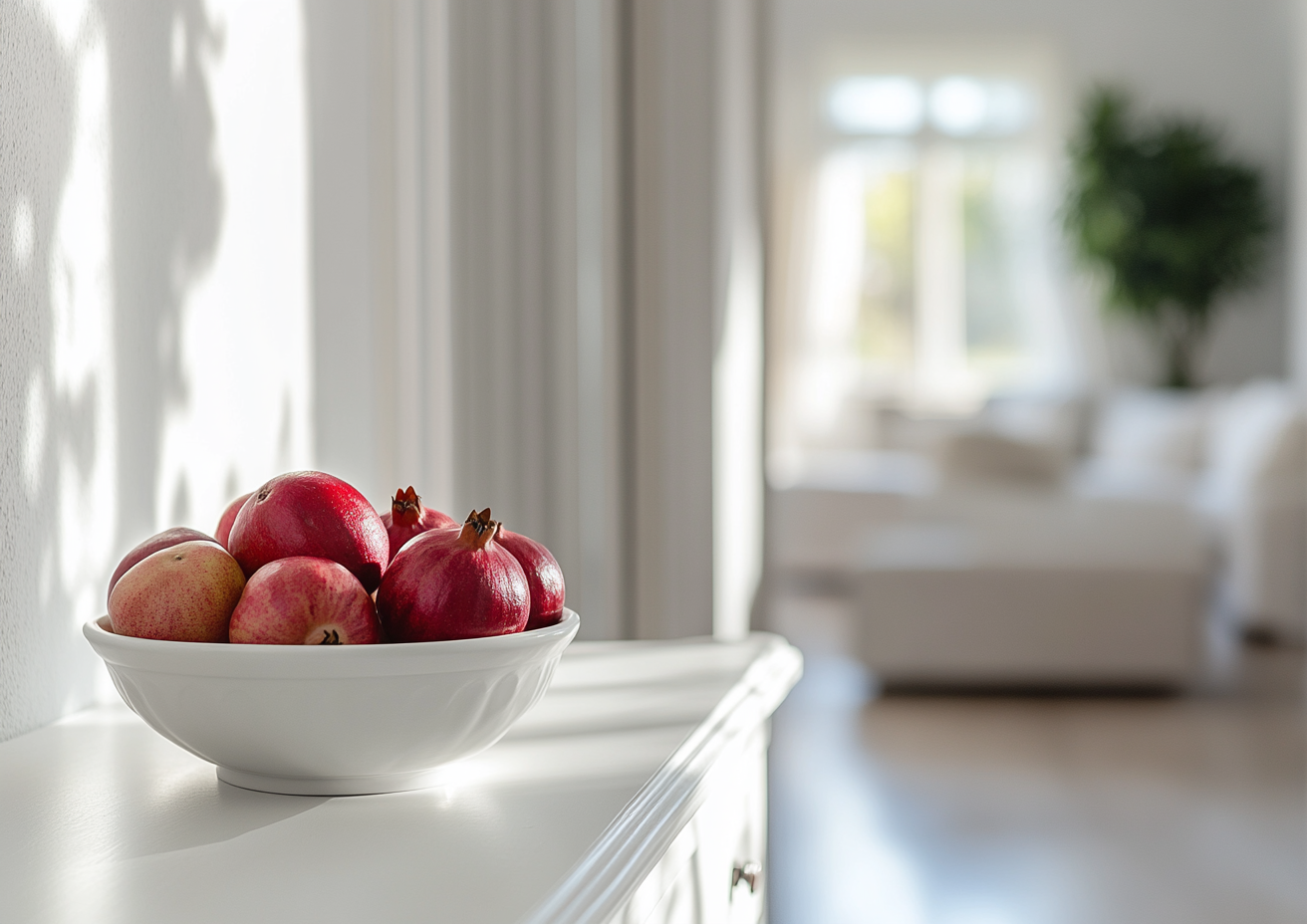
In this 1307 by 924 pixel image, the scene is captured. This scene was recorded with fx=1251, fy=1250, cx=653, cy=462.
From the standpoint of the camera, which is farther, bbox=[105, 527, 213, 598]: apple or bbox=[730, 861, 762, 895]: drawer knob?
bbox=[730, 861, 762, 895]: drawer knob

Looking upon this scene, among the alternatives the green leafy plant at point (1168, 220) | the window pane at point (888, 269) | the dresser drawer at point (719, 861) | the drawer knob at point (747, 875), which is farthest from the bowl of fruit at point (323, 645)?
the window pane at point (888, 269)

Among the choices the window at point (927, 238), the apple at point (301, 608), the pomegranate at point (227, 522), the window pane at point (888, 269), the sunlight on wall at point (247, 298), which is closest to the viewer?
the apple at point (301, 608)

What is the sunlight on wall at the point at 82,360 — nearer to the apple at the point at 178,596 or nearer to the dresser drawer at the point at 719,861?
Answer: the apple at the point at 178,596

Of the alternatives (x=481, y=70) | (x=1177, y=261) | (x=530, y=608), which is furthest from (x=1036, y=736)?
(x=1177, y=261)

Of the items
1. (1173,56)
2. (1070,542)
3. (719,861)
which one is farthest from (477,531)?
(1173,56)

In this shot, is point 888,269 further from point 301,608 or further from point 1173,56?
point 301,608

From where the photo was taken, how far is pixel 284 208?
1178 millimetres

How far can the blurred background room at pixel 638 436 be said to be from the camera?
2.93ft

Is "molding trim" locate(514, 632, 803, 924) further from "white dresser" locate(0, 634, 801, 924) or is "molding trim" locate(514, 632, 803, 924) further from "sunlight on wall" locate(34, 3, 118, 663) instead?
"sunlight on wall" locate(34, 3, 118, 663)

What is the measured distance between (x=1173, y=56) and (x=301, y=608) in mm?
7747

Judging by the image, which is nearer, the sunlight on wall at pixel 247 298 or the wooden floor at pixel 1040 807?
the sunlight on wall at pixel 247 298

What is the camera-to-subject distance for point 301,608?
24.8 inches

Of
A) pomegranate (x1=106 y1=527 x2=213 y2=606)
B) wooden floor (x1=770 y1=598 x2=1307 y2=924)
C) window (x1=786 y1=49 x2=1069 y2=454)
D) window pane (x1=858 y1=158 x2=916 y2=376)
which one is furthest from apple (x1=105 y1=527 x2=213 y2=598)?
window pane (x1=858 y1=158 x2=916 y2=376)

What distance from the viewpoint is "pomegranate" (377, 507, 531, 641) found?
0.64 meters
